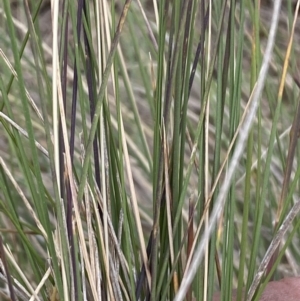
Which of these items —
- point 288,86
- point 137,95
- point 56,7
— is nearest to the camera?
point 56,7

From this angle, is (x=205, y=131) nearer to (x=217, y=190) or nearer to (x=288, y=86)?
(x=217, y=190)

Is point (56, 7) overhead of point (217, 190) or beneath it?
overhead

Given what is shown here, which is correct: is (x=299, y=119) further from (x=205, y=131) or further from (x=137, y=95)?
(x=137, y=95)

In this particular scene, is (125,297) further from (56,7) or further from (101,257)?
(56,7)

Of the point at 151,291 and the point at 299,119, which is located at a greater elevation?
the point at 299,119

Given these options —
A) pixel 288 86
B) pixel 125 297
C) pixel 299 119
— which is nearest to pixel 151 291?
pixel 125 297

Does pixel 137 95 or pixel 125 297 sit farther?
pixel 137 95

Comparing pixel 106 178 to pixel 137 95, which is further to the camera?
pixel 137 95

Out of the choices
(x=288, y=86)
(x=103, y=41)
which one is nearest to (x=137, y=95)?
(x=288, y=86)

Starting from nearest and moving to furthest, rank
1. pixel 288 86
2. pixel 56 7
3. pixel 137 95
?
pixel 56 7, pixel 288 86, pixel 137 95
